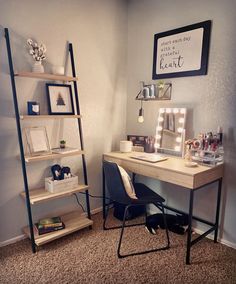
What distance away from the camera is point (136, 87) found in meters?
2.75

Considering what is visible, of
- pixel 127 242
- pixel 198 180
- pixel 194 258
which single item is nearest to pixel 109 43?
pixel 198 180

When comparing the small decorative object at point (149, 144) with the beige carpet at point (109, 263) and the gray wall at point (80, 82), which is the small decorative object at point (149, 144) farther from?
the beige carpet at point (109, 263)

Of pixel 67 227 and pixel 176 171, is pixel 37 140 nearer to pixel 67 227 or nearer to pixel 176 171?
pixel 67 227

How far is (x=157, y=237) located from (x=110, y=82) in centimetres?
174

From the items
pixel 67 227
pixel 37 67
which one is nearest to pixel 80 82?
pixel 37 67

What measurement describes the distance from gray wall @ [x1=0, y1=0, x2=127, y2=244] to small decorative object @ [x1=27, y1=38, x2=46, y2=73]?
0.08m

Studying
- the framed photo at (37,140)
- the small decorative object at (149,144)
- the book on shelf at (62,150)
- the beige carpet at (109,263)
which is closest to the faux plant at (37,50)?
the framed photo at (37,140)

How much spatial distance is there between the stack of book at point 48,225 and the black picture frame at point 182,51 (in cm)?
179

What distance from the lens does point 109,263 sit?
1.85m

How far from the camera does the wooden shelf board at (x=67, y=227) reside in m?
2.01

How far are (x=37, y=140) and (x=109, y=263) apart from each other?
3.92ft

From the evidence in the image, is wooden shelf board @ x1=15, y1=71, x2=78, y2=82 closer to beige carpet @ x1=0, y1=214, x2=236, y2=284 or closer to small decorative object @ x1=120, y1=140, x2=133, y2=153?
small decorative object @ x1=120, y1=140, x2=133, y2=153

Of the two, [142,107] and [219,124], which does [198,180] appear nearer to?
[219,124]

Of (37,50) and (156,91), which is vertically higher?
(37,50)
